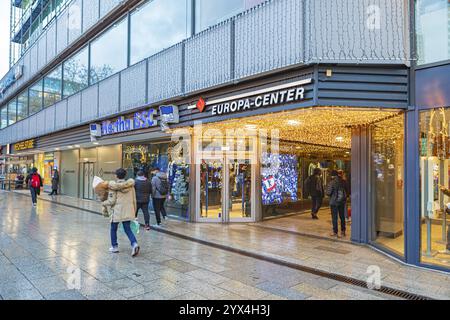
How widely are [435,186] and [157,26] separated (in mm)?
9657

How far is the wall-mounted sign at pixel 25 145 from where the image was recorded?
2235 cm

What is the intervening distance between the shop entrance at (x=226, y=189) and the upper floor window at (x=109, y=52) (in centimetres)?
579

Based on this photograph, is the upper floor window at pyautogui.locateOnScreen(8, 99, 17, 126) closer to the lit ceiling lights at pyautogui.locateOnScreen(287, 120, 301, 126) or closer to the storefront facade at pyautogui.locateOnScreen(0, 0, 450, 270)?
the storefront facade at pyautogui.locateOnScreen(0, 0, 450, 270)

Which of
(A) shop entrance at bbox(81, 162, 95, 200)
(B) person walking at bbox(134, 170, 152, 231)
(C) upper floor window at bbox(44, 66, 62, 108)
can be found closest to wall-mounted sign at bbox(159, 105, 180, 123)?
(B) person walking at bbox(134, 170, 152, 231)

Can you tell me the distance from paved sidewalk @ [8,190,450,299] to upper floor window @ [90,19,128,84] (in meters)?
7.47

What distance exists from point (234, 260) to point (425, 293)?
3125mm

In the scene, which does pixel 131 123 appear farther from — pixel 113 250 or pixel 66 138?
pixel 66 138

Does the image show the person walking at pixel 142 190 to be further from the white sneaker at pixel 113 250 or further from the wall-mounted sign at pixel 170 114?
the white sneaker at pixel 113 250

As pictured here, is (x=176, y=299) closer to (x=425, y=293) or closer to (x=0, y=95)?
(x=425, y=293)

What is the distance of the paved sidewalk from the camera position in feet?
16.8

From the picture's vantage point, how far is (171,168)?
11.8 metres

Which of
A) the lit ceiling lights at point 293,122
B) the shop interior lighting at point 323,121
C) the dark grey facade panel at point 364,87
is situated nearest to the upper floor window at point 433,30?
the dark grey facade panel at point 364,87

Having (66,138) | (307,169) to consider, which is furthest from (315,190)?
(66,138)
